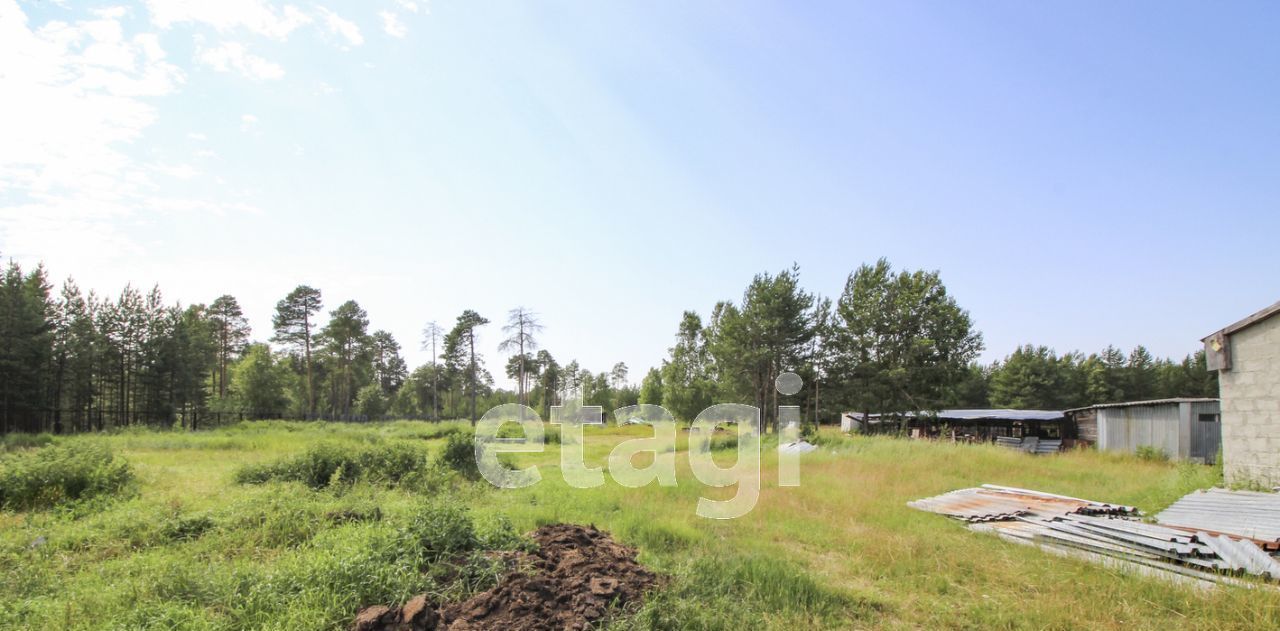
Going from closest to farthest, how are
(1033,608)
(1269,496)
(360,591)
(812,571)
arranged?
(360,591) < (1033,608) < (812,571) < (1269,496)

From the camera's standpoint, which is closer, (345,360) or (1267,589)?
(1267,589)

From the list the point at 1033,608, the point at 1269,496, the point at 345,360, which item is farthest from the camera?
the point at 345,360

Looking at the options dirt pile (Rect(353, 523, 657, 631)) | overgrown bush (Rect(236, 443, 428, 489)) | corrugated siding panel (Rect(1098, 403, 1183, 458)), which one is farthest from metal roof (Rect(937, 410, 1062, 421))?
dirt pile (Rect(353, 523, 657, 631))

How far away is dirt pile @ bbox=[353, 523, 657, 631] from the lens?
388 cm

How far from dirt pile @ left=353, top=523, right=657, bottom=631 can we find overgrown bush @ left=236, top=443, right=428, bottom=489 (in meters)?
6.55

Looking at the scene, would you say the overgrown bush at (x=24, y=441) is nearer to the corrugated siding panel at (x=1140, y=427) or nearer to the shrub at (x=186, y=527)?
the shrub at (x=186, y=527)

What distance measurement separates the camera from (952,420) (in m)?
32.4

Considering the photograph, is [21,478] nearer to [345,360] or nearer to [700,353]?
[700,353]

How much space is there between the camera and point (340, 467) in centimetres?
1017

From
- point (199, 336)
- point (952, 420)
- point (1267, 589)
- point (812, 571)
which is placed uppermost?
point (199, 336)

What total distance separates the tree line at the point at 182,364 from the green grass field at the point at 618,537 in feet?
76.7

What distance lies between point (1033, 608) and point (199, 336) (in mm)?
43746

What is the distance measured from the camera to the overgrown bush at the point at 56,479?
842 cm

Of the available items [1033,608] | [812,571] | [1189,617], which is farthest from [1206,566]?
[812,571]
